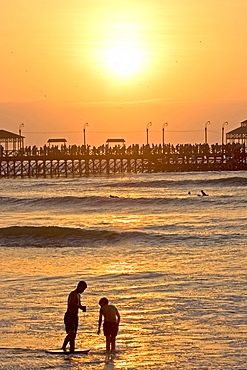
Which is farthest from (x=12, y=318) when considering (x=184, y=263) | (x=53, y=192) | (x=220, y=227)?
(x=53, y=192)

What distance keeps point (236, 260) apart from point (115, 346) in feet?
29.4

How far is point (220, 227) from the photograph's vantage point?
30703 mm

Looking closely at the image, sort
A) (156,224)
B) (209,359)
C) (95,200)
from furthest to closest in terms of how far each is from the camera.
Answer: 1. (95,200)
2. (156,224)
3. (209,359)

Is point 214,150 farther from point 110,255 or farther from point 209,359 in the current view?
point 209,359

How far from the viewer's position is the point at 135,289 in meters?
16.9

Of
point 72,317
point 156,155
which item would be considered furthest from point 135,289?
point 156,155

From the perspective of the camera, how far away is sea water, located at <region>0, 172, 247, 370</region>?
11938 mm

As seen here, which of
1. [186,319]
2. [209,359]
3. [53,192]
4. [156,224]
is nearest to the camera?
[209,359]

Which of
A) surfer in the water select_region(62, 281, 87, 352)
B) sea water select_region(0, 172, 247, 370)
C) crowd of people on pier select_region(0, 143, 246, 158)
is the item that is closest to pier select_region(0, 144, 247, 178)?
crowd of people on pier select_region(0, 143, 246, 158)

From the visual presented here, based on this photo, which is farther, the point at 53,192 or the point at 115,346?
the point at 53,192

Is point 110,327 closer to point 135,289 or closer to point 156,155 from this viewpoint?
point 135,289

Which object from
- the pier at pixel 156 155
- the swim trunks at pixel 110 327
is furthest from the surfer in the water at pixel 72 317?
the pier at pixel 156 155

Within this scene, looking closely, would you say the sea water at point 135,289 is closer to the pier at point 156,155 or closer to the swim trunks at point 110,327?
the swim trunks at point 110,327

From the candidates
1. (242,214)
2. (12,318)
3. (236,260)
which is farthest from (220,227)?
(12,318)
